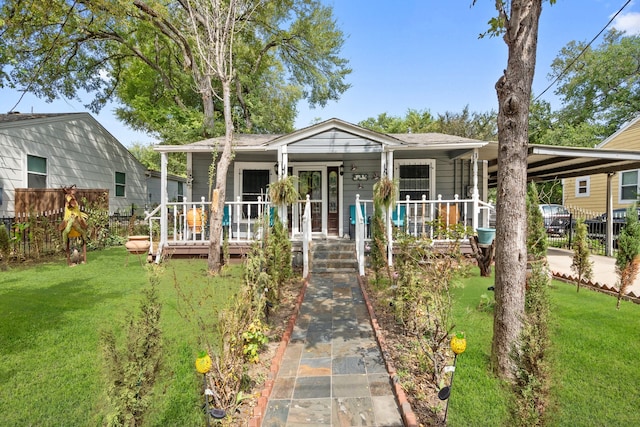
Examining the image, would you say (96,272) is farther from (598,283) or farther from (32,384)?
(598,283)

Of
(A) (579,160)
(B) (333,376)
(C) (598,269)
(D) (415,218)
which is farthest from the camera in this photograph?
(A) (579,160)

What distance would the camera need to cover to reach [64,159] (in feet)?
39.6

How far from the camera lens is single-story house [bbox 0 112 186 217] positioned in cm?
1012

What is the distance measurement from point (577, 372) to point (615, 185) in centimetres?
1821

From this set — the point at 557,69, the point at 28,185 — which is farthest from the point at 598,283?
the point at 557,69

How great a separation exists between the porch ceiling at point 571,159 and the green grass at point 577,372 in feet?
13.4

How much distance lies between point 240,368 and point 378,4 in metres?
10.7

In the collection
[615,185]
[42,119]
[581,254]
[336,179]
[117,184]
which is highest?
[42,119]

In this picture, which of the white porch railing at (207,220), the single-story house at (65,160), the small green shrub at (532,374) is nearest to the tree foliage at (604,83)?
the white porch railing at (207,220)

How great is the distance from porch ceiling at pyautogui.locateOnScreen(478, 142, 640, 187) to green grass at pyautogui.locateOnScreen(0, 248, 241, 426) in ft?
25.6

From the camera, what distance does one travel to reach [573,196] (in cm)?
1967

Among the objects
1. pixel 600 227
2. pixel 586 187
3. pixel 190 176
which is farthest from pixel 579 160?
pixel 586 187

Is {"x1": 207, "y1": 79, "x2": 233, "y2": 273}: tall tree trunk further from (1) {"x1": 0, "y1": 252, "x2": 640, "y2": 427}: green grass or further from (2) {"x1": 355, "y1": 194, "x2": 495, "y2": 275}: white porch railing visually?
(2) {"x1": 355, "y1": 194, "x2": 495, "y2": 275}: white porch railing

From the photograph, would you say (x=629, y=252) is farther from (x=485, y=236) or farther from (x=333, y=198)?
(x=333, y=198)
